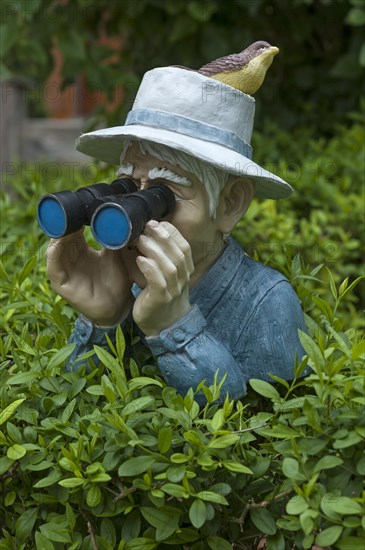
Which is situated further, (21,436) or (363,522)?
(21,436)

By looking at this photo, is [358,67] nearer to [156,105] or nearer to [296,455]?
[156,105]

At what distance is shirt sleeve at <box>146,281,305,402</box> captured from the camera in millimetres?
2002

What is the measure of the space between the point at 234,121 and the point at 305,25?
3.77 meters

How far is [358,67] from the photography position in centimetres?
527

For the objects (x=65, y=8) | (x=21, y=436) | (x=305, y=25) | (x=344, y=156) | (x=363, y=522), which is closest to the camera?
(x=363, y=522)

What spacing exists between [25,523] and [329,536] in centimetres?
66

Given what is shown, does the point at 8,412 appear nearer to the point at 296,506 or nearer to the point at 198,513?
the point at 198,513

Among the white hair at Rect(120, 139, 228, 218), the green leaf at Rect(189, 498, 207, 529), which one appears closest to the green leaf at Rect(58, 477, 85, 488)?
the green leaf at Rect(189, 498, 207, 529)

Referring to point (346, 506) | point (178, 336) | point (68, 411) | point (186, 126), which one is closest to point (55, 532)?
point (68, 411)

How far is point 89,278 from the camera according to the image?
7.02ft

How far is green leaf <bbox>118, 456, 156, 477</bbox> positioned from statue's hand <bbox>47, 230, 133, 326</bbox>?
477 millimetres

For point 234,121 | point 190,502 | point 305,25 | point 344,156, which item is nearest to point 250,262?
point 234,121

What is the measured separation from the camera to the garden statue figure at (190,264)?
199 cm

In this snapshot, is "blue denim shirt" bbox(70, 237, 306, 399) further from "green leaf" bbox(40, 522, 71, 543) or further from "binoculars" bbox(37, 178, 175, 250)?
"green leaf" bbox(40, 522, 71, 543)
